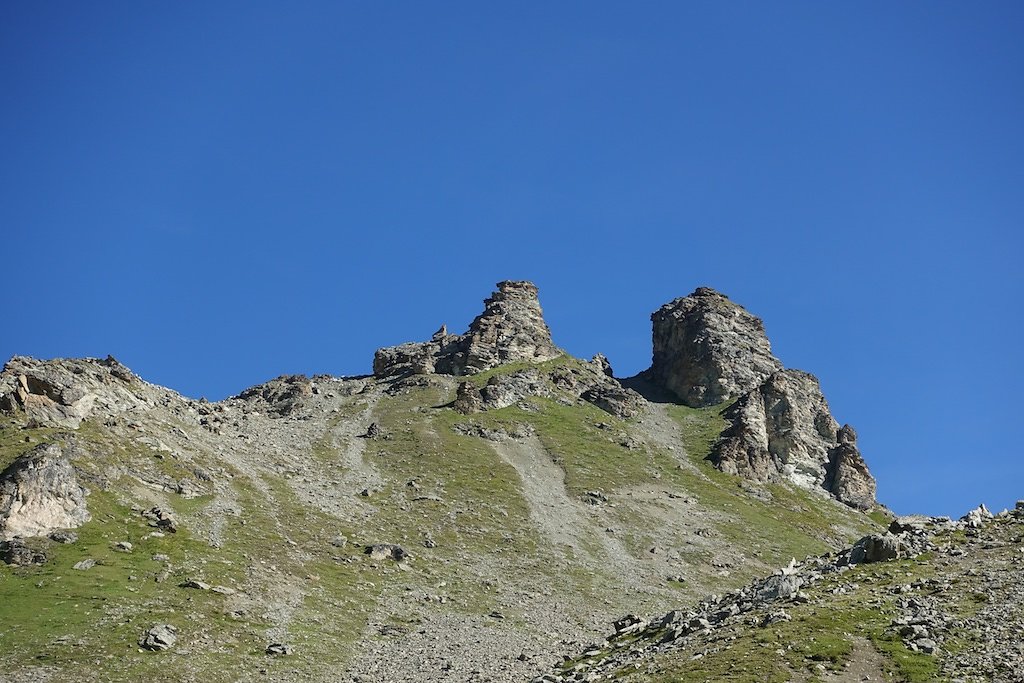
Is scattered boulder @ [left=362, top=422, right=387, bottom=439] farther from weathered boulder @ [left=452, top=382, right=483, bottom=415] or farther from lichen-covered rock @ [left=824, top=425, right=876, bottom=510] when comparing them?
lichen-covered rock @ [left=824, top=425, right=876, bottom=510]

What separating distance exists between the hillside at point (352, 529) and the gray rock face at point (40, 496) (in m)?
0.22

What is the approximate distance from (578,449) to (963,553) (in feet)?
370

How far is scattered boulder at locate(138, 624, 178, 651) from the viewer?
7025 cm

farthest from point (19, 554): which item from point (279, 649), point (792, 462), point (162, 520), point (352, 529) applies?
point (792, 462)

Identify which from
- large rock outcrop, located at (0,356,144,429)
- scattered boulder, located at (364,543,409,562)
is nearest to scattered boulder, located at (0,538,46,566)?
large rock outcrop, located at (0,356,144,429)

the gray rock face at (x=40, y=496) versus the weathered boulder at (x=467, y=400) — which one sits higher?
the weathered boulder at (x=467, y=400)

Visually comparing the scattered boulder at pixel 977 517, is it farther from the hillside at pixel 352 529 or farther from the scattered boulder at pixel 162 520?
the scattered boulder at pixel 162 520

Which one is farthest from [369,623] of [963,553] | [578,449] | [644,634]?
[578,449]

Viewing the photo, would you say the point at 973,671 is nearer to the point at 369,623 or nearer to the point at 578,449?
the point at 369,623

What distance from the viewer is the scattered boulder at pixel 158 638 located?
230 ft

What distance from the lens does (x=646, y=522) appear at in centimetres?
13888

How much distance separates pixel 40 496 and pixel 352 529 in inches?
1436

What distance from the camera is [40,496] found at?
293 ft

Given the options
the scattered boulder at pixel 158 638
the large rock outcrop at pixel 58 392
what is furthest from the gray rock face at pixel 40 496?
the scattered boulder at pixel 158 638
